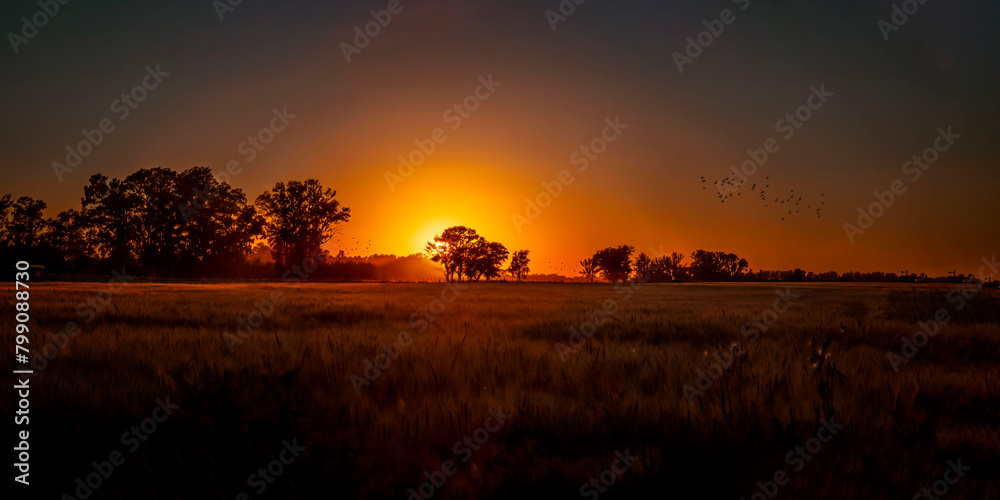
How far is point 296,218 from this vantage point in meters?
73.9

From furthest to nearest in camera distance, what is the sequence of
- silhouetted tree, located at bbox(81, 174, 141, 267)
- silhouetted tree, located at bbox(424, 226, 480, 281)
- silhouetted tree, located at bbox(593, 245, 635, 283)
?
silhouetted tree, located at bbox(593, 245, 635, 283), silhouetted tree, located at bbox(424, 226, 480, 281), silhouetted tree, located at bbox(81, 174, 141, 267)

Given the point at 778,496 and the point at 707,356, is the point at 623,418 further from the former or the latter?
the point at 707,356

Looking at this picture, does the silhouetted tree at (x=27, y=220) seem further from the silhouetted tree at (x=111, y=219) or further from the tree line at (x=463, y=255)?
the tree line at (x=463, y=255)

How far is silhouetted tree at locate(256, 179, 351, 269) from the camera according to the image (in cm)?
7325

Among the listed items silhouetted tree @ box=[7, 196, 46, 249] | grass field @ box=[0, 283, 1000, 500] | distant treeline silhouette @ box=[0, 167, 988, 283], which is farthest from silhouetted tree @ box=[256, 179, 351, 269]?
grass field @ box=[0, 283, 1000, 500]

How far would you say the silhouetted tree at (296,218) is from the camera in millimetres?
73250

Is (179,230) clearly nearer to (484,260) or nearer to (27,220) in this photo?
(27,220)

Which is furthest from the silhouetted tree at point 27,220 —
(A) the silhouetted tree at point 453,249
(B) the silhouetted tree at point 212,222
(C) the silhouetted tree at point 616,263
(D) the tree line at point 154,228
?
(C) the silhouetted tree at point 616,263

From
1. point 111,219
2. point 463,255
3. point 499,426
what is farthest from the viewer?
point 463,255

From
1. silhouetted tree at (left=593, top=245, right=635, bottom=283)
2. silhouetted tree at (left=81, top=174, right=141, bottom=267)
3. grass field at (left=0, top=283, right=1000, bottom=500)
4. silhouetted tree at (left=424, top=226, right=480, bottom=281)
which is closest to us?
grass field at (left=0, top=283, right=1000, bottom=500)

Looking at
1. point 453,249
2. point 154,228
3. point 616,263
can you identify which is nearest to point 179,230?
point 154,228

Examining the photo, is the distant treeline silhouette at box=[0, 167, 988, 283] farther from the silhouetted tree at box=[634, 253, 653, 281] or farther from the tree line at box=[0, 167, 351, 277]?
the silhouetted tree at box=[634, 253, 653, 281]

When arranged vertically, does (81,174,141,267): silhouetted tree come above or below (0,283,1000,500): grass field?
above

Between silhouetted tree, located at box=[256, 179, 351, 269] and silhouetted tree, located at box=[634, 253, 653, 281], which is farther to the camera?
silhouetted tree, located at box=[634, 253, 653, 281]
